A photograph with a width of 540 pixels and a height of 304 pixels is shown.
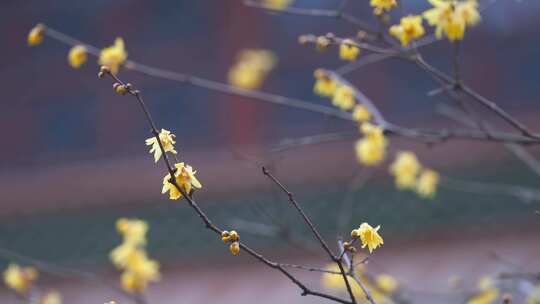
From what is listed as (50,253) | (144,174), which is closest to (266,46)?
(144,174)

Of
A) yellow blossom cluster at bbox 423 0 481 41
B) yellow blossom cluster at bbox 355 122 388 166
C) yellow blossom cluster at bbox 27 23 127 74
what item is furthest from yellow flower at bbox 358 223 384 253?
yellow blossom cluster at bbox 27 23 127 74

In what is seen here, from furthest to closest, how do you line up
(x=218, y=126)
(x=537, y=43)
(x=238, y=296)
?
(x=218, y=126), (x=537, y=43), (x=238, y=296)

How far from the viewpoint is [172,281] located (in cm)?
468

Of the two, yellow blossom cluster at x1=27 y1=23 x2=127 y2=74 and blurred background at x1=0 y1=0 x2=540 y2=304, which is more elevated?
blurred background at x1=0 y1=0 x2=540 y2=304

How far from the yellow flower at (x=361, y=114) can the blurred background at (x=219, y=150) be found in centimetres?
231

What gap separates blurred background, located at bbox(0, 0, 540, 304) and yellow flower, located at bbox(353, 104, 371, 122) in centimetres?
231

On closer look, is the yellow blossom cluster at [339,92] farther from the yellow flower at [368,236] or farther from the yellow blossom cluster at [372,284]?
the yellow flower at [368,236]

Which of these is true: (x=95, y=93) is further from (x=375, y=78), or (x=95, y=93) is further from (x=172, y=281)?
(x=375, y=78)

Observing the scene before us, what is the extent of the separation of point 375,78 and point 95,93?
188 centimetres

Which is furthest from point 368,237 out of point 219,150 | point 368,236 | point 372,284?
point 219,150

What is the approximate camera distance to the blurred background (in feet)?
15.0

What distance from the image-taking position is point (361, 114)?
2.00 meters

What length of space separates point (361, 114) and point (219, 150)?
122 inches

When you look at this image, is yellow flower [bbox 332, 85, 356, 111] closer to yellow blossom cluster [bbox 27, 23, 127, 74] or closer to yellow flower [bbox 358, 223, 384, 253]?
yellow blossom cluster [bbox 27, 23, 127, 74]
